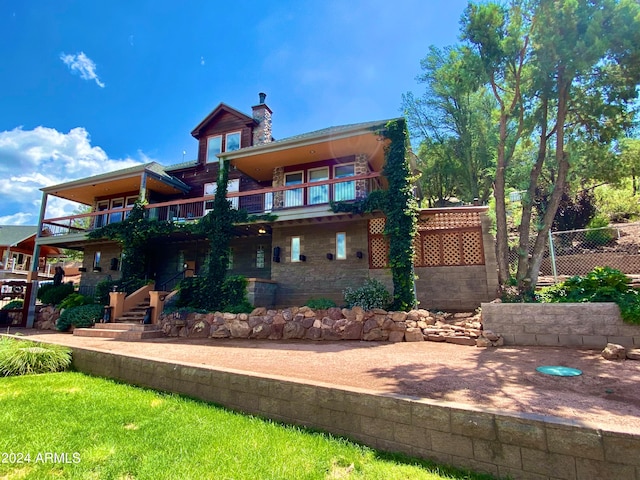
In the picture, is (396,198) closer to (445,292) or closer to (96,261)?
(445,292)

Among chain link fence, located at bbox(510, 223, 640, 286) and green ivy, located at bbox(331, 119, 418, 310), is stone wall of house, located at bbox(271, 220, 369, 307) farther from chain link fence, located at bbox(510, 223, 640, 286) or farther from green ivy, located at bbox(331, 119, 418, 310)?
chain link fence, located at bbox(510, 223, 640, 286)

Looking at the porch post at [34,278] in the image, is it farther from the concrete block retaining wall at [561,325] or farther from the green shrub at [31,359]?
the concrete block retaining wall at [561,325]

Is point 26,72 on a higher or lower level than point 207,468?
higher

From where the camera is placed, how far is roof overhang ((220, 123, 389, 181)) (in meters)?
11.7

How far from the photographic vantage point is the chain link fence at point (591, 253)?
1055 centimetres

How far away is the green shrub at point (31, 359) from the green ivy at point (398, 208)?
7.99 metres

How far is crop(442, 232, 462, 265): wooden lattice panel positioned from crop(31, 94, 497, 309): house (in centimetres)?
3

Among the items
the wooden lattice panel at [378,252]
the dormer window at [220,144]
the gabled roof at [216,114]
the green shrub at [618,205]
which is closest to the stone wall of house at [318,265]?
the wooden lattice panel at [378,252]

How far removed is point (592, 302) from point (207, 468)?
301 inches

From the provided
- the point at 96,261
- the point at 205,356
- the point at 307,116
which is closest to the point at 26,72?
the point at 96,261

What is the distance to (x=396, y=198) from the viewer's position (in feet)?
34.8

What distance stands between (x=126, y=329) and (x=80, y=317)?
282 centimetres

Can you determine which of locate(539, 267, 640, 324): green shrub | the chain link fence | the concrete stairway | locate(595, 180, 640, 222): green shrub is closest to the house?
locate(539, 267, 640, 324): green shrub

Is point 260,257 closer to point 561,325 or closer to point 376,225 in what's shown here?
point 376,225
